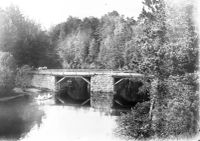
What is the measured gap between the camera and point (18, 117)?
86.3ft

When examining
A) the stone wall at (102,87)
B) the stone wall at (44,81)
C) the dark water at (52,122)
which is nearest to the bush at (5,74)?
the dark water at (52,122)

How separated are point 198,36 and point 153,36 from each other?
340 cm

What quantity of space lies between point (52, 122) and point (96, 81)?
17.4 meters

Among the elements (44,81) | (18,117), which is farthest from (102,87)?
(18,117)

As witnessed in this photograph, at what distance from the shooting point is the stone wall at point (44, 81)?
44.8 meters

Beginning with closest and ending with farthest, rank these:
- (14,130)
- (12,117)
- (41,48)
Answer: (14,130), (12,117), (41,48)

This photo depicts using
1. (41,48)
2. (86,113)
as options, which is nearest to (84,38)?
(41,48)

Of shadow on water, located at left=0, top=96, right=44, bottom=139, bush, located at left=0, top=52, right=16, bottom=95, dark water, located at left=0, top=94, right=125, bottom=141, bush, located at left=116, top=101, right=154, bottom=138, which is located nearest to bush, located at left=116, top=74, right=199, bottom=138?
bush, located at left=116, top=101, right=154, bottom=138

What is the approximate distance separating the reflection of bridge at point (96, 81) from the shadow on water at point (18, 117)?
8694mm

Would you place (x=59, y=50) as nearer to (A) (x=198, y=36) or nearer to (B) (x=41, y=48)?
(B) (x=41, y=48)

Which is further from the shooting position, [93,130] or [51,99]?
[51,99]

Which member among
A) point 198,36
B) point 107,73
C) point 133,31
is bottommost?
point 107,73

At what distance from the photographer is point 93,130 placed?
71.5 feet

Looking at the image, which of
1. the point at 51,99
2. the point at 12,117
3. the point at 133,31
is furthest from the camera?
the point at 133,31
